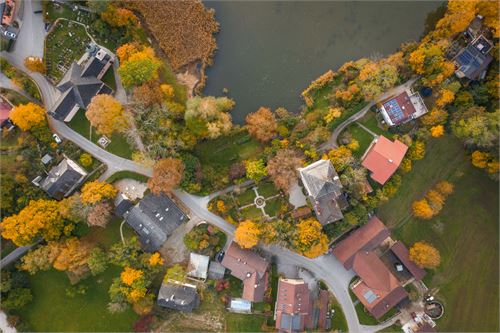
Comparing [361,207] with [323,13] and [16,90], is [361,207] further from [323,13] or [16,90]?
[16,90]

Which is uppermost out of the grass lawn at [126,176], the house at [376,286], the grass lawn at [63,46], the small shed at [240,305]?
the grass lawn at [63,46]

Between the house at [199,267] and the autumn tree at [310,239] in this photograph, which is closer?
the autumn tree at [310,239]

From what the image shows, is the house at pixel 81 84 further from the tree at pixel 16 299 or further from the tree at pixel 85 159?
the tree at pixel 16 299

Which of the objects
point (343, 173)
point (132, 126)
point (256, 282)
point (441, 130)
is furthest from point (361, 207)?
point (132, 126)

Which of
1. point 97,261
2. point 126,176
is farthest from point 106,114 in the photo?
point 97,261

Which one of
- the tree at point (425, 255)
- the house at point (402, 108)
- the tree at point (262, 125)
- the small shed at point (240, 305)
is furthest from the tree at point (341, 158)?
the small shed at point (240, 305)

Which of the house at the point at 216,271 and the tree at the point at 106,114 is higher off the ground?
the tree at the point at 106,114

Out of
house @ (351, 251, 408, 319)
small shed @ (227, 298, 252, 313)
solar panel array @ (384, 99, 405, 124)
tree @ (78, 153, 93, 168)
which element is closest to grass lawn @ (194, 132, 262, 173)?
tree @ (78, 153, 93, 168)
